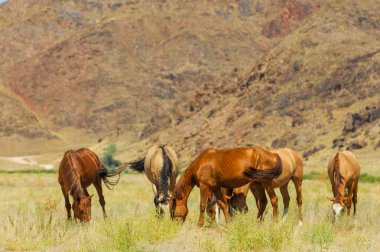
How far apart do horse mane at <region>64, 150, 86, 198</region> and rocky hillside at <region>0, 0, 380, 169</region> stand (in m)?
55.6

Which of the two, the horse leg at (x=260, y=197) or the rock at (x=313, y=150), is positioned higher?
the horse leg at (x=260, y=197)

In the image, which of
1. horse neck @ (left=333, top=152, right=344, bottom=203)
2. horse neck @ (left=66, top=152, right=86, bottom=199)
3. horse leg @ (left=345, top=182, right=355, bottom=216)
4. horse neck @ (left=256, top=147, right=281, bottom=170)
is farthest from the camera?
horse leg @ (left=345, top=182, right=355, bottom=216)

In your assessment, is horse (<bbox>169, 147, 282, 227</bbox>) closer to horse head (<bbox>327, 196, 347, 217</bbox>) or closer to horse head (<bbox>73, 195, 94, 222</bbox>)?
horse head (<bbox>327, 196, 347, 217</bbox>)

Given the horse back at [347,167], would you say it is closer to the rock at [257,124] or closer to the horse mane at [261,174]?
the horse mane at [261,174]

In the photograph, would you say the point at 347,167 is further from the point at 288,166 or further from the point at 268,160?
the point at 268,160

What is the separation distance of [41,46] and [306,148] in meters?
138

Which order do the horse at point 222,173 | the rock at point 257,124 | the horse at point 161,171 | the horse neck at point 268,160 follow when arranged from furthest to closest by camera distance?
1. the rock at point 257,124
2. the horse at point 161,171
3. the horse neck at point 268,160
4. the horse at point 222,173

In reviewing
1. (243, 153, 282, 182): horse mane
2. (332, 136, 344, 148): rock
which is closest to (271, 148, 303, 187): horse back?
(243, 153, 282, 182): horse mane

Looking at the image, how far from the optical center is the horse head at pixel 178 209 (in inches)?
488

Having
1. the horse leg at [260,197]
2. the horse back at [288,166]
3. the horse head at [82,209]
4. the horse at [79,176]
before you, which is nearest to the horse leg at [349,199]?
the horse back at [288,166]

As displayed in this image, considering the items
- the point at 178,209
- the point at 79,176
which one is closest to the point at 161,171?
the point at 79,176

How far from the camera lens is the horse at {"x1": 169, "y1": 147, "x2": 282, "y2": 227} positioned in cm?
1210

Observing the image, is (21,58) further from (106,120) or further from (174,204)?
(174,204)

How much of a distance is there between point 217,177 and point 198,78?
148525mm
